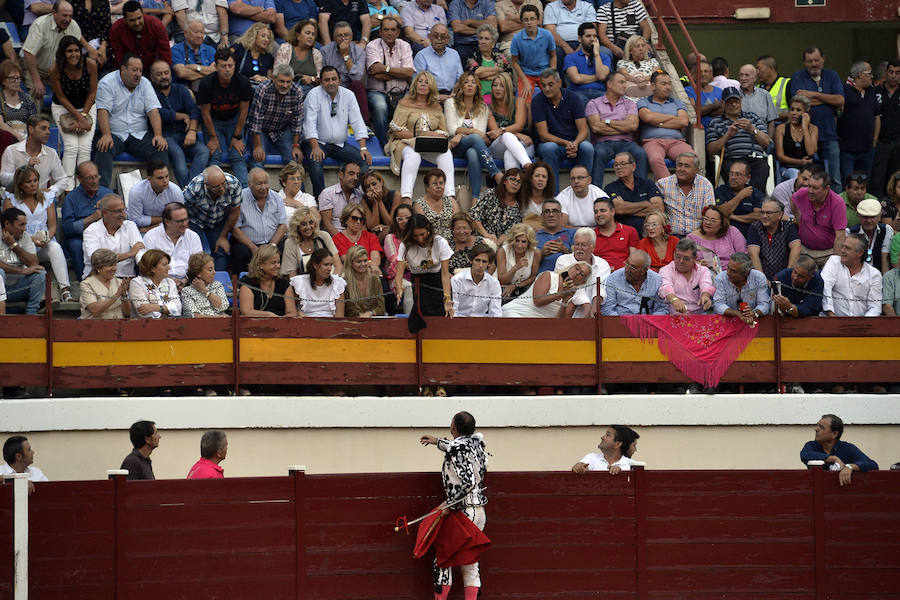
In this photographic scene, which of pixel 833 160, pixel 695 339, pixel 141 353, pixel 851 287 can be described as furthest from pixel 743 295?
pixel 141 353

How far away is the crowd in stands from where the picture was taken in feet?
36.5

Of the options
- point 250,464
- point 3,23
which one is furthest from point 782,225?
point 3,23

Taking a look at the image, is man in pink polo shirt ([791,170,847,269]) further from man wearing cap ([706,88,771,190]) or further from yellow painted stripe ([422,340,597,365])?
yellow painted stripe ([422,340,597,365])

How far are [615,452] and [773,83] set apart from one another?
7.04 metres

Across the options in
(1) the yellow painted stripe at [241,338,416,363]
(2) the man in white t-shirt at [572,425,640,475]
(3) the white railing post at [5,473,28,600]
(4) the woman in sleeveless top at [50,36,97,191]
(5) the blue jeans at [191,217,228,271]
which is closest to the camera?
(3) the white railing post at [5,473,28,600]

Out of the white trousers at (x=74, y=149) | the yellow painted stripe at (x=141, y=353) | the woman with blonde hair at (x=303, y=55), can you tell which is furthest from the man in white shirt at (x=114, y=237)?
the woman with blonde hair at (x=303, y=55)

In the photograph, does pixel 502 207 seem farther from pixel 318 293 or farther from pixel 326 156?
pixel 318 293

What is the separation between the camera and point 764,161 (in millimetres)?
13492

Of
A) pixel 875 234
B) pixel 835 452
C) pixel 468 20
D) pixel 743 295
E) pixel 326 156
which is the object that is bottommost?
pixel 835 452

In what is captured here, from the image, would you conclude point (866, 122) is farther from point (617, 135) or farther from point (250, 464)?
point (250, 464)

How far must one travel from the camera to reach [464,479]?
902 centimetres

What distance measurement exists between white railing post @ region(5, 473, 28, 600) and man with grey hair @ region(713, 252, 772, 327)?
5307 mm

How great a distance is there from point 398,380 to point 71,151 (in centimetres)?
367

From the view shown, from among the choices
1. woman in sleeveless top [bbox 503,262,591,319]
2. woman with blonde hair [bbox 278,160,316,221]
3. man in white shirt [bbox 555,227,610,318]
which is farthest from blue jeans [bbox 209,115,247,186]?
man in white shirt [bbox 555,227,610,318]
